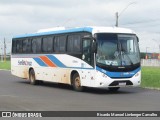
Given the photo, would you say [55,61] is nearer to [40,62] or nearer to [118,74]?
[40,62]

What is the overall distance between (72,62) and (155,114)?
390 inches

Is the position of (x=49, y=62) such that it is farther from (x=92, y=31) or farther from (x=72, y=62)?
(x=92, y=31)

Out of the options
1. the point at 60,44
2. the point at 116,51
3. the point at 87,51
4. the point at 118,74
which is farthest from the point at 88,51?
the point at 60,44

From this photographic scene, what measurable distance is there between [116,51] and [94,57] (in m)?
1.07

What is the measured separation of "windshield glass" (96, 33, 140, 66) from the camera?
21.1 meters

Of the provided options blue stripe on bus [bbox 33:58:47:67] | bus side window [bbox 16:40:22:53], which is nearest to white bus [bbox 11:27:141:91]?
blue stripe on bus [bbox 33:58:47:67]

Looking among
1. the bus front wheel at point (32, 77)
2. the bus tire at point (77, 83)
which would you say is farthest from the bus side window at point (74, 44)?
the bus front wheel at point (32, 77)

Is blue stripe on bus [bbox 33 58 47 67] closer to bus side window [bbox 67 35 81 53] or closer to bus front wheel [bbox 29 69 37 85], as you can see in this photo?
bus front wheel [bbox 29 69 37 85]

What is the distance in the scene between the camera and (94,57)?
21.1 meters

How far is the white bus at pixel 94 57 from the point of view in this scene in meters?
21.0

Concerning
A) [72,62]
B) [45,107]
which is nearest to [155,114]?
[45,107]

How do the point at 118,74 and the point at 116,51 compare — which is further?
the point at 116,51

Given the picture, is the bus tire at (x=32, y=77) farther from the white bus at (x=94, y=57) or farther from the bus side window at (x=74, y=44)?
the bus side window at (x=74, y=44)

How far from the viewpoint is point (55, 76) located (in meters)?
25.2
